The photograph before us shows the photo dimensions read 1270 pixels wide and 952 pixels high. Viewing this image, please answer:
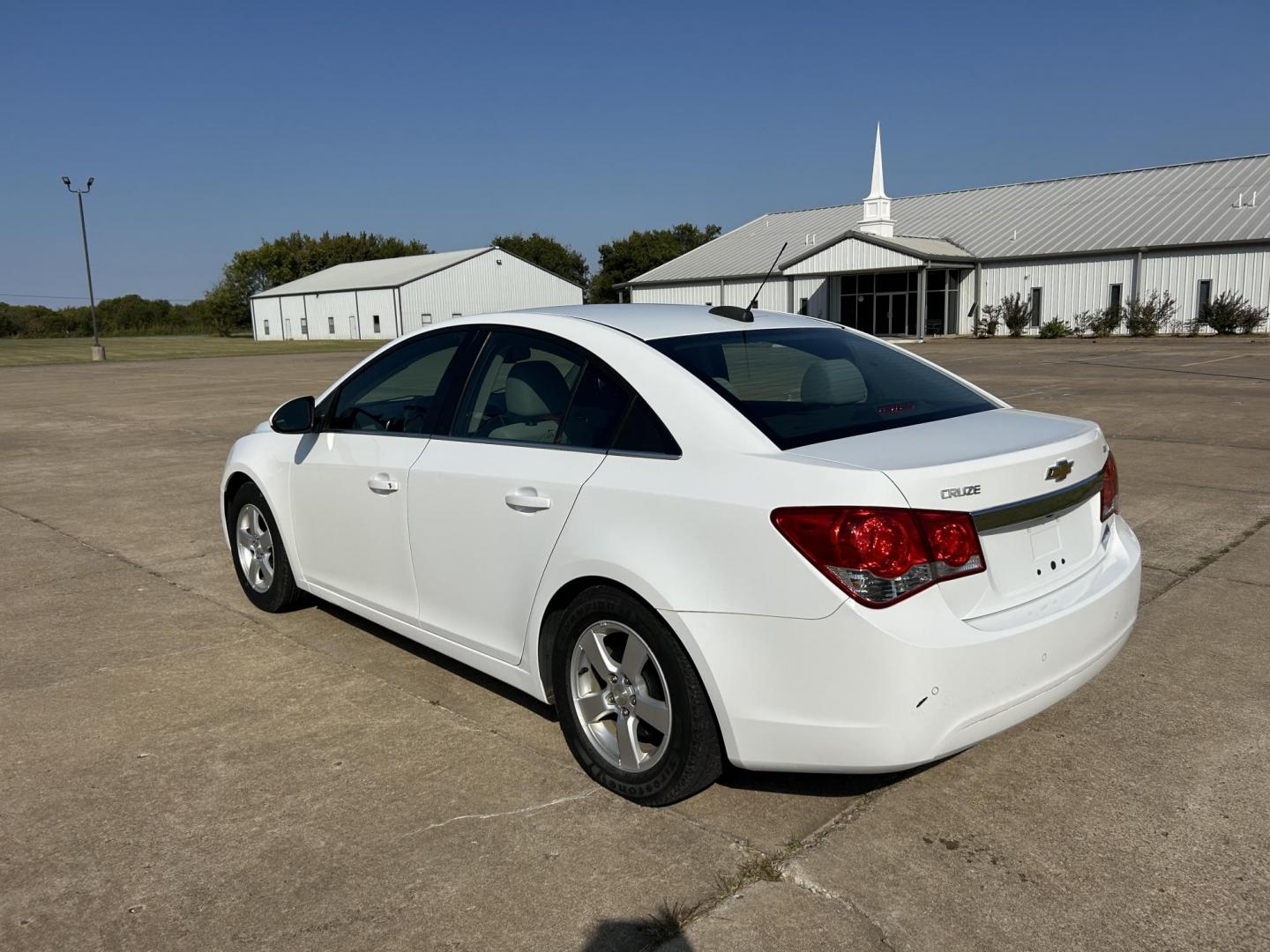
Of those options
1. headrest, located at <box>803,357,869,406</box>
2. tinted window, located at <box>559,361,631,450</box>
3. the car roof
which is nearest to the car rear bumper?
tinted window, located at <box>559,361,631,450</box>

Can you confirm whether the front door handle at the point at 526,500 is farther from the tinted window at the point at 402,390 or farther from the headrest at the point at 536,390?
the tinted window at the point at 402,390

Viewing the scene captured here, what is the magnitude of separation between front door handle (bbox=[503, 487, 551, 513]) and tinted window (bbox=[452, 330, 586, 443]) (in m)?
0.21

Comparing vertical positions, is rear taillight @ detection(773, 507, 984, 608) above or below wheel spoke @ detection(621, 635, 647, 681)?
above

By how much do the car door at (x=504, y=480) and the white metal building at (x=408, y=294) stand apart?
201 feet

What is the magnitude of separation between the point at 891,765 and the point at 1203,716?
185cm

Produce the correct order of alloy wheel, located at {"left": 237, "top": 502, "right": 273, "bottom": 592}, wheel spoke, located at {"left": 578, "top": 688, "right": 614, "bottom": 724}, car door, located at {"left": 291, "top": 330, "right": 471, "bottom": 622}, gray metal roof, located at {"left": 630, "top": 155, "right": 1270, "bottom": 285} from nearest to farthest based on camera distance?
1. wheel spoke, located at {"left": 578, "top": 688, "right": 614, "bottom": 724}
2. car door, located at {"left": 291, "top": 330, "right": 471, "bottom": 622}
3. alloy wheel, located at {"left": 237, "top": 502, "right": 273, "bottom": 592}
4. gray metal roof, located at {"left": 630, "top": 155, "right": 1270, "bottom": 285}

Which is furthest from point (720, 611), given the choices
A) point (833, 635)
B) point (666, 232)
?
point (666, 232)

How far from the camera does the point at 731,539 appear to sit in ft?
9.53

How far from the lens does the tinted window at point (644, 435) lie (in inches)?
126

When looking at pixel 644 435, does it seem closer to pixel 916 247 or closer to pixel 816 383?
pixel 816 383

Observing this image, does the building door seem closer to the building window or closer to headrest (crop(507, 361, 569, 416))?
the building window

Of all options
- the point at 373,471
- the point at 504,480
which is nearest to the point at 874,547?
the point at 504,480

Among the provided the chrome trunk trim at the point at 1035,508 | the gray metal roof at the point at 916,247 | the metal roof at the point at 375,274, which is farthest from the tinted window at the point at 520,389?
the metal roof at the point at 375,274

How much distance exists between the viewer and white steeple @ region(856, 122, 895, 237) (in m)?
48.9
